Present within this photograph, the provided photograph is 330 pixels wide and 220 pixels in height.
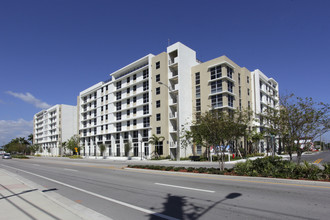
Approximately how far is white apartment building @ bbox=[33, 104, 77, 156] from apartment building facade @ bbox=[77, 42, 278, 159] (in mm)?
38371

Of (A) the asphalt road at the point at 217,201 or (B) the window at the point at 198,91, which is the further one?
(B) the window at the point at 198,91

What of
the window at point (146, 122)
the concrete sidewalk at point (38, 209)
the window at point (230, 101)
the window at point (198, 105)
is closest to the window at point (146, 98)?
the window at point (146, 122)

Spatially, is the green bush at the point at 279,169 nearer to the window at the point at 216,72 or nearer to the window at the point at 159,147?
the window at the point at 216,72

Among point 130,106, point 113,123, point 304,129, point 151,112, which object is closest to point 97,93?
point 113,123

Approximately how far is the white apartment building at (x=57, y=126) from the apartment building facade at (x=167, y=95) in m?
38.4

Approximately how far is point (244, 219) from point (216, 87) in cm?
3580

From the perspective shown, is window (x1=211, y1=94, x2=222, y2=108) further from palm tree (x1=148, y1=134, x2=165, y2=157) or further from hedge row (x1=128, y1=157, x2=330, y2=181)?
hedge row (x1=128, y1=157, x2=330, y2=181)

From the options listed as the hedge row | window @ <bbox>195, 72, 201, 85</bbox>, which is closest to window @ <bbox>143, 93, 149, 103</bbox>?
window @ <bbox>195, 72, 201, 85</bbox>

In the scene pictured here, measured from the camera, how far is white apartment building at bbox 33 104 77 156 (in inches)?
3442

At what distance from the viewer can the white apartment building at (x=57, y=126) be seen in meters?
87.4

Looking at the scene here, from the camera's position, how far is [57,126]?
8831 centimetres

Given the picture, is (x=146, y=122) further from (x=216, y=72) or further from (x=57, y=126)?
(x=57, y=126)

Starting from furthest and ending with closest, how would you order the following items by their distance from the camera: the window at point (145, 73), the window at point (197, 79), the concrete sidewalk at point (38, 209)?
the window at point (145, 73)
the window at point (197, 79)
the concrete sidewalk at point (38, 209)

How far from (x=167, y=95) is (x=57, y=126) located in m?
62.4
